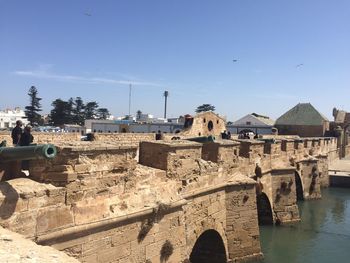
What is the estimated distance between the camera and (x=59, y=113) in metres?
60.2

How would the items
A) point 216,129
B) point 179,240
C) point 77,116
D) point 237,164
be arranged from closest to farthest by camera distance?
→ point 179,240, point 237,164, point 216,129, point 77,116

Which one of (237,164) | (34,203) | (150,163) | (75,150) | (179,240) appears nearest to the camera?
(34,203)

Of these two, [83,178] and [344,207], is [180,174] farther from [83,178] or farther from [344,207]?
[344,207]

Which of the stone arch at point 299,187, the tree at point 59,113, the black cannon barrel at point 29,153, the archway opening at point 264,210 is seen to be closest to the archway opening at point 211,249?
the archway opening at point 264,210

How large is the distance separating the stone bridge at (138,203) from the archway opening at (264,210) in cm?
415

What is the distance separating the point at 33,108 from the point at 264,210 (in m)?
48.7

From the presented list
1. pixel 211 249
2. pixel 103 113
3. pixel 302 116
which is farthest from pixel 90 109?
pixel 211 249

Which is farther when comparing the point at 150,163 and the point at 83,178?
the point at 150,163

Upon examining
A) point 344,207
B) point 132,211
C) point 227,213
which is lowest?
point 344,207

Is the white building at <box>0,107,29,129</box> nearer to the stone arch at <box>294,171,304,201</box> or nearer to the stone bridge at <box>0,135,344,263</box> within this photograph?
the stone arch at <box>294,171,304,201</box>

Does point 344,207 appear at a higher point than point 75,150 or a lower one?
A: lower

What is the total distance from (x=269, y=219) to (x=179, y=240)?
9404 millimetres

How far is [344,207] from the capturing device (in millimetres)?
20672

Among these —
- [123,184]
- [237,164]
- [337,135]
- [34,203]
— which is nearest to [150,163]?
[123,184]
